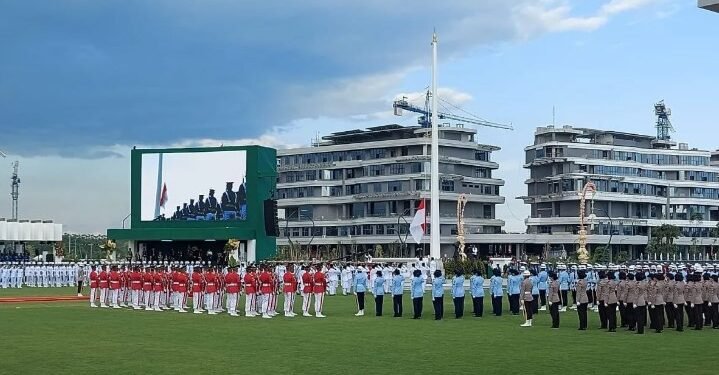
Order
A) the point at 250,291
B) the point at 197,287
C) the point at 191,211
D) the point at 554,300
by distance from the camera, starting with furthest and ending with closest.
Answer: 1. the point at 191,211
2. the point at 197,287
3. the point at 250,291
4. the point at 554,300

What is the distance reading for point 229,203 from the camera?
61531mm

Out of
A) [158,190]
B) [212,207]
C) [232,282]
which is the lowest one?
[232,282]

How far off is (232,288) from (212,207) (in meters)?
34.3

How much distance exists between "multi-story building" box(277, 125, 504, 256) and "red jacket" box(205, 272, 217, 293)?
6291 centimetres

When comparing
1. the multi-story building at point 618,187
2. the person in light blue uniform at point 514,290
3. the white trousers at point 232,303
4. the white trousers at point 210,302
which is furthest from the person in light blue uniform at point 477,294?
the multi-story building at point 618,187

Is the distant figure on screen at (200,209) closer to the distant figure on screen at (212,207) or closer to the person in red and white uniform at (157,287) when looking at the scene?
the distant figure on screen at (212,207)

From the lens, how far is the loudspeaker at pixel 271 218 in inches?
2196

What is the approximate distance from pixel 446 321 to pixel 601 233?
239ft

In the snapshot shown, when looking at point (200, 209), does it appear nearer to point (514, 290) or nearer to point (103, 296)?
point (103, 296)

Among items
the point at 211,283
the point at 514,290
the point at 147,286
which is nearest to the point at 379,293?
the point at 514,290

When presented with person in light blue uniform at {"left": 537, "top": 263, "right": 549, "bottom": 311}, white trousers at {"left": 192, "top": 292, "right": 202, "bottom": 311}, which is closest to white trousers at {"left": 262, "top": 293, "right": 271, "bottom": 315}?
white trousers at {"left": 192, "top": 292, "right": 202, "bottom": 311}

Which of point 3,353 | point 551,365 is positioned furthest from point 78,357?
point 551,365

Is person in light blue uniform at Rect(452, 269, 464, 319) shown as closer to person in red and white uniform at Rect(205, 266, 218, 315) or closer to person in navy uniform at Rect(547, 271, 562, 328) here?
person in navy uniform at Rect(547, 271, 562, 328)

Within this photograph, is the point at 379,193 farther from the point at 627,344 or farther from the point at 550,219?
the point at 627,344
